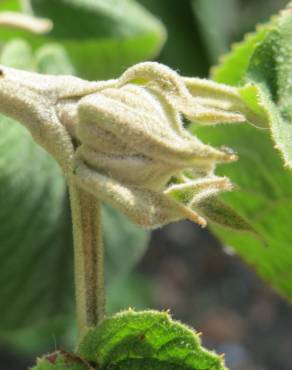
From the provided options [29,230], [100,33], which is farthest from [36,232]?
[100,33]

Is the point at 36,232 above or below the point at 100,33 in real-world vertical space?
below

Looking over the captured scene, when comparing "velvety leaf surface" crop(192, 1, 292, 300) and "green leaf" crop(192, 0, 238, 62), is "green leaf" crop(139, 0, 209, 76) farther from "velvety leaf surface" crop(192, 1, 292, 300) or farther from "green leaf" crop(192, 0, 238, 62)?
"velvety leaf surface" crop(192, 1, 292, 300)

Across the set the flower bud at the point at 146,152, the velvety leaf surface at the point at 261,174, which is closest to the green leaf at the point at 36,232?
the velvety leaf surface at the point at 261,174

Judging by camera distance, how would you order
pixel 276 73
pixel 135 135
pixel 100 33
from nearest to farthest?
1. pixel 135 135
2. pixel 276 73
3. pixel 100 33

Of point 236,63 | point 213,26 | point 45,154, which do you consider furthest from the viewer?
point 213,26

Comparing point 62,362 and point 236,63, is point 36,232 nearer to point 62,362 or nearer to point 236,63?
point 236,63
